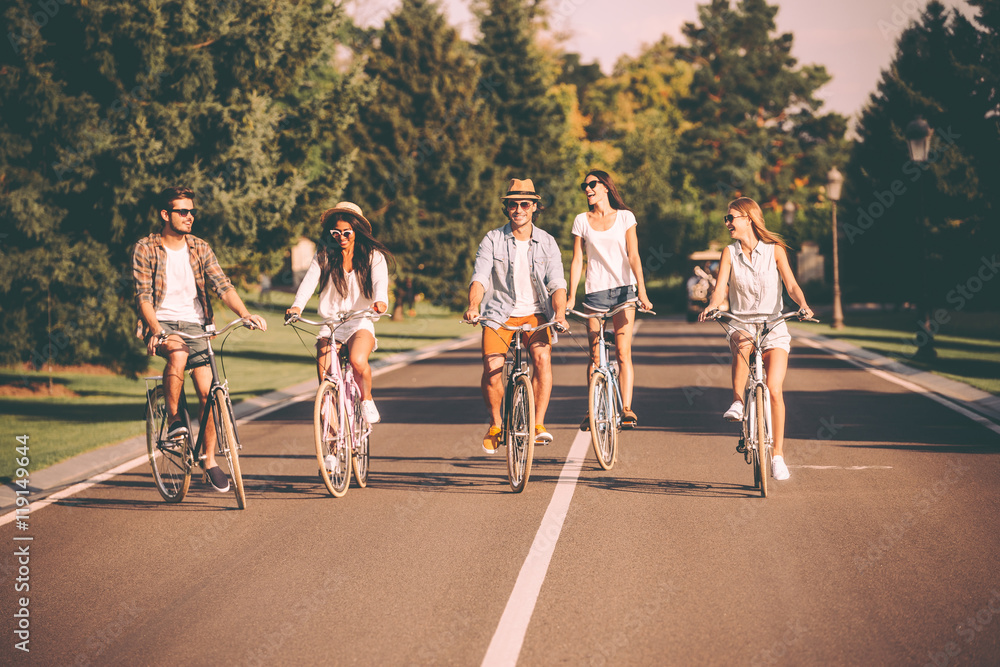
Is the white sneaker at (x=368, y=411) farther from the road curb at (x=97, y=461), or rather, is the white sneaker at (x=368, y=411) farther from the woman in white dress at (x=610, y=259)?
the road curb at (x=97, y=461)

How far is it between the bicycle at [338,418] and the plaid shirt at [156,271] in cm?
67

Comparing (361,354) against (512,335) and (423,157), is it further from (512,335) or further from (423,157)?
(423,157)

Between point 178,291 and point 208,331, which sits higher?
point 178,291

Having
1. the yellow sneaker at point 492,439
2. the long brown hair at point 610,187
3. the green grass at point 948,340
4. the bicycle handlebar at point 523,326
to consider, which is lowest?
the green grass at point 948,340

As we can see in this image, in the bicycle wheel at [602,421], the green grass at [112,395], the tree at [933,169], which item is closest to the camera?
the bicycle wheel at [602,421]

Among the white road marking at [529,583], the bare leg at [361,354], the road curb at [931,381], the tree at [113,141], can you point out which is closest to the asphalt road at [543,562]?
the white road marking at [529,583]

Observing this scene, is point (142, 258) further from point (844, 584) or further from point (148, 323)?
point (844, 584)

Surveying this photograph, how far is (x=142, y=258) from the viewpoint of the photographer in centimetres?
772

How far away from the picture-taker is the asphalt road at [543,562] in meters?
4.79

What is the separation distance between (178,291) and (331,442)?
1.54m

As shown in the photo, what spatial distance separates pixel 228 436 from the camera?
744 cm

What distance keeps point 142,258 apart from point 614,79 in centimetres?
8584

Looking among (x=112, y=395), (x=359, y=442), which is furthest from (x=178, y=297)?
(x=112, y=395)

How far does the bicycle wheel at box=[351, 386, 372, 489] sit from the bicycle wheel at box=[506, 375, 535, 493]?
1.10m
